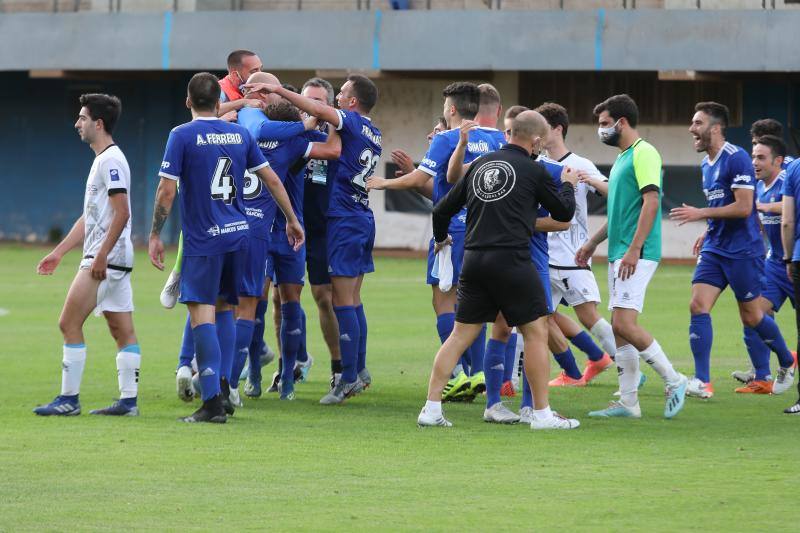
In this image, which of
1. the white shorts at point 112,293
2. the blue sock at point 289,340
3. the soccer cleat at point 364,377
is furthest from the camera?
the soccer cleat at point 364,377

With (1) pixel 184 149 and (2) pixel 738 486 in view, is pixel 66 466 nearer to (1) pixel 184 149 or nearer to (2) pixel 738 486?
(1) pixel 184 149

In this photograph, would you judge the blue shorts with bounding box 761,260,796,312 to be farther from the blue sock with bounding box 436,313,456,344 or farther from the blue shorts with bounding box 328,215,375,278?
the blue shorts with bounding box 328,215,375,278

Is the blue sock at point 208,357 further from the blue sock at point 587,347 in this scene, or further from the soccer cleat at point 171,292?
the blue sock at point 587,347

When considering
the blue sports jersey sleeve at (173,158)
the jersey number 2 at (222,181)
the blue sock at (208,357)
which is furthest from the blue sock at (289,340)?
the blue sports jersey sleeve at (173,158)

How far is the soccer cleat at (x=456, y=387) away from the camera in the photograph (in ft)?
37.7

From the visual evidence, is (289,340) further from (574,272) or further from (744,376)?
(744,376)

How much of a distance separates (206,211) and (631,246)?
304 centimetres

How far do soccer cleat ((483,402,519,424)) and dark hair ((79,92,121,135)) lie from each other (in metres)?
3.35

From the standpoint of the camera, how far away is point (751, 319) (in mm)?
12281

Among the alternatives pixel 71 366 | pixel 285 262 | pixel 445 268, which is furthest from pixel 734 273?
pixel 71 366

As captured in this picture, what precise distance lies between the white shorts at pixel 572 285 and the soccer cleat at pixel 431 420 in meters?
2.65

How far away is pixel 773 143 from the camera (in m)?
12.7

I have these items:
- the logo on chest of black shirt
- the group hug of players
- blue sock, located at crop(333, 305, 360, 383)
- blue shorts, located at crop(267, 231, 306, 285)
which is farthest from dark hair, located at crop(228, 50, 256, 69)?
the logo on chest of black shirt

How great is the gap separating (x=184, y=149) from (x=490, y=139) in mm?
2625
